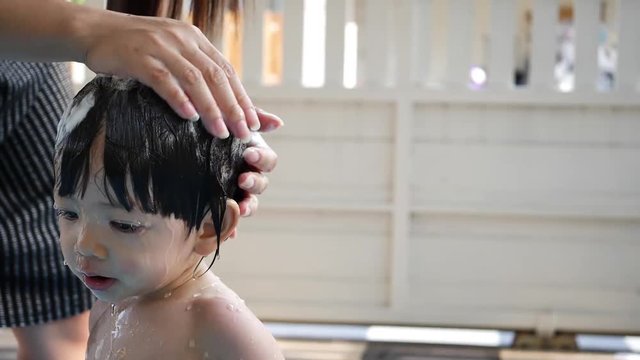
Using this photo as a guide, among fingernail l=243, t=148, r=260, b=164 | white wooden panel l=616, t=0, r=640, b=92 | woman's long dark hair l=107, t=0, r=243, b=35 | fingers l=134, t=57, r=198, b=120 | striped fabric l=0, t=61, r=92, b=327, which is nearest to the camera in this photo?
fingers l=134, t=57, r=198, b=120

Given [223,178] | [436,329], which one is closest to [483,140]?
[436,329]

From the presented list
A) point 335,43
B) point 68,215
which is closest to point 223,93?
point 68,215

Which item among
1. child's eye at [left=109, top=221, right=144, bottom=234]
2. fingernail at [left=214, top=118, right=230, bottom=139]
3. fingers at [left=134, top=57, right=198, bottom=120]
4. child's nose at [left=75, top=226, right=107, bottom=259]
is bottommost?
child's nose at [left=75, top=226, right=107, bottom=259]

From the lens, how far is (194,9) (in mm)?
1525

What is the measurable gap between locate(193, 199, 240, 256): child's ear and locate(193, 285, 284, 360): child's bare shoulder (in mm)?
64

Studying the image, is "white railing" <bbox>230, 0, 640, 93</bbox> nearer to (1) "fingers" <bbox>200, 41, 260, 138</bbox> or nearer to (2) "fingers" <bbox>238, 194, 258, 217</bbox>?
(2) "fingers" <bbox>238, 194, 258, 217</bbox>

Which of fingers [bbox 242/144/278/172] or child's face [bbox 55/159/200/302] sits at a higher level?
fingers [bbox 242/144/278/172]

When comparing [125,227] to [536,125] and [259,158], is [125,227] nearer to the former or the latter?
[259,158]

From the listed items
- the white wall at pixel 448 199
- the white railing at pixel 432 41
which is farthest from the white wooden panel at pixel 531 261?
the white railing at pixel 432 41

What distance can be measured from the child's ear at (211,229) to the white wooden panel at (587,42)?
300 centimetres

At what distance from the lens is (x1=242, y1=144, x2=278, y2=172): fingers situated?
1190mm

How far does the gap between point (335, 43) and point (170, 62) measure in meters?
3.10

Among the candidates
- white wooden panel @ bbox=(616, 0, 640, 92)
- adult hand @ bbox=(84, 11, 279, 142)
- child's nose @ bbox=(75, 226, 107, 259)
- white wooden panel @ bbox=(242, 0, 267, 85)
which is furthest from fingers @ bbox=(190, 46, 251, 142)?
white wooden panel @ bbox=(616, 0, 640, 92)

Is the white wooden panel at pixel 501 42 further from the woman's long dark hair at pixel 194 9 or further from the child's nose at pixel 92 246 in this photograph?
the child's nose at pixel 92 246
